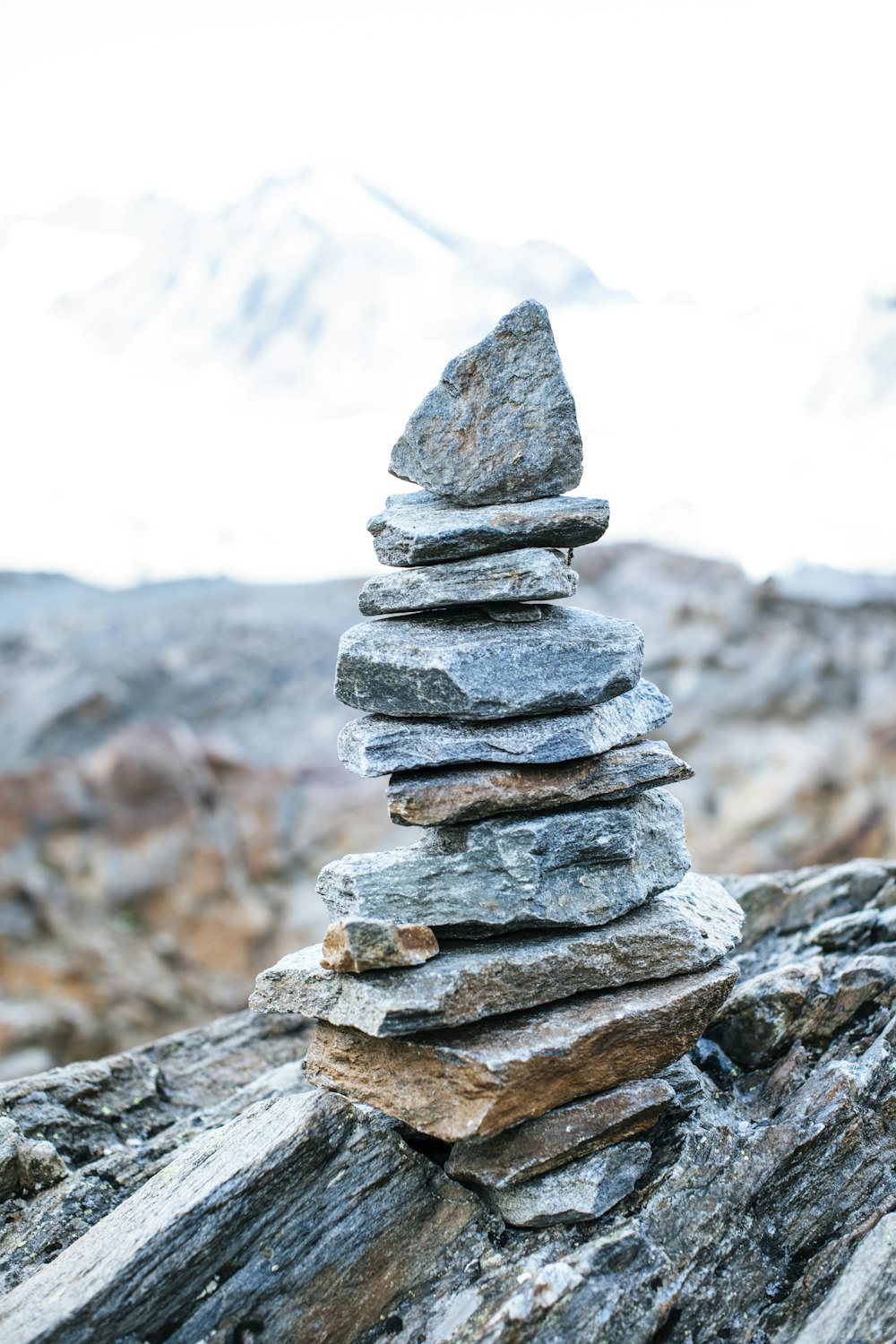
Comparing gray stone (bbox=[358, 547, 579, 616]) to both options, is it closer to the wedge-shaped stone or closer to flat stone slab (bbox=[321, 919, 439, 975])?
flat stone slab (bbox=[321, 919, 439, 975])

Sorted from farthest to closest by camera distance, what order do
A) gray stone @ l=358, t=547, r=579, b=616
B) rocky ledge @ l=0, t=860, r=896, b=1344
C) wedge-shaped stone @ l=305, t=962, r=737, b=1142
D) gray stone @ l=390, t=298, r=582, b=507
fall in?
gray stone @ l=390, t=298, r=582, b=507, gray stone @ l=358, t=547, r=579, b=616, wedge-shaped stone @ l=305, t=962, r=737, b=1142, rocky ledge @ l=0, t=860, r=896, b=1344

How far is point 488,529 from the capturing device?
6.22 m

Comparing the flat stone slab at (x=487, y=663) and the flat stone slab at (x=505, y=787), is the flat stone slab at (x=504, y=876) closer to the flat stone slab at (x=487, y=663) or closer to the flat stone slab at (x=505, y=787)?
the flat stone slab at (x=505, y=787)

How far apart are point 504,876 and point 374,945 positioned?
2.95ft

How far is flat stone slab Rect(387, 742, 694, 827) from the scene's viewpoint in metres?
6.16

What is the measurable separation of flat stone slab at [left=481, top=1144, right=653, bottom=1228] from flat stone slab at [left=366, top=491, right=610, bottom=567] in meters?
3.71

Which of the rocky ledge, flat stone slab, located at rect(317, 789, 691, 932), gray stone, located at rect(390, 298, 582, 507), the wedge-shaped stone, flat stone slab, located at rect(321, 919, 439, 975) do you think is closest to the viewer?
the rocky ledge

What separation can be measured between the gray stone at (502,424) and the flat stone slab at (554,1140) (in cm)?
378

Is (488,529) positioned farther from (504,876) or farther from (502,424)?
(504,876)

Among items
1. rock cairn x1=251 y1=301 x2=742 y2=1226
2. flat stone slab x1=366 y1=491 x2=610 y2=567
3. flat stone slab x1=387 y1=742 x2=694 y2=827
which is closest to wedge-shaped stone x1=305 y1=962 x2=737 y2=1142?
rock cairn x1=251 y1=301 x2=742 y2=1226

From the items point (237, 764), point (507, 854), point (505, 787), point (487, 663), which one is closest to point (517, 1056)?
point (507, 854)

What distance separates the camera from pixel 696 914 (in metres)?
6.82

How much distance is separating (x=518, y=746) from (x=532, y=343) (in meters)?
2.52

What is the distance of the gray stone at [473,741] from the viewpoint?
616 cm
